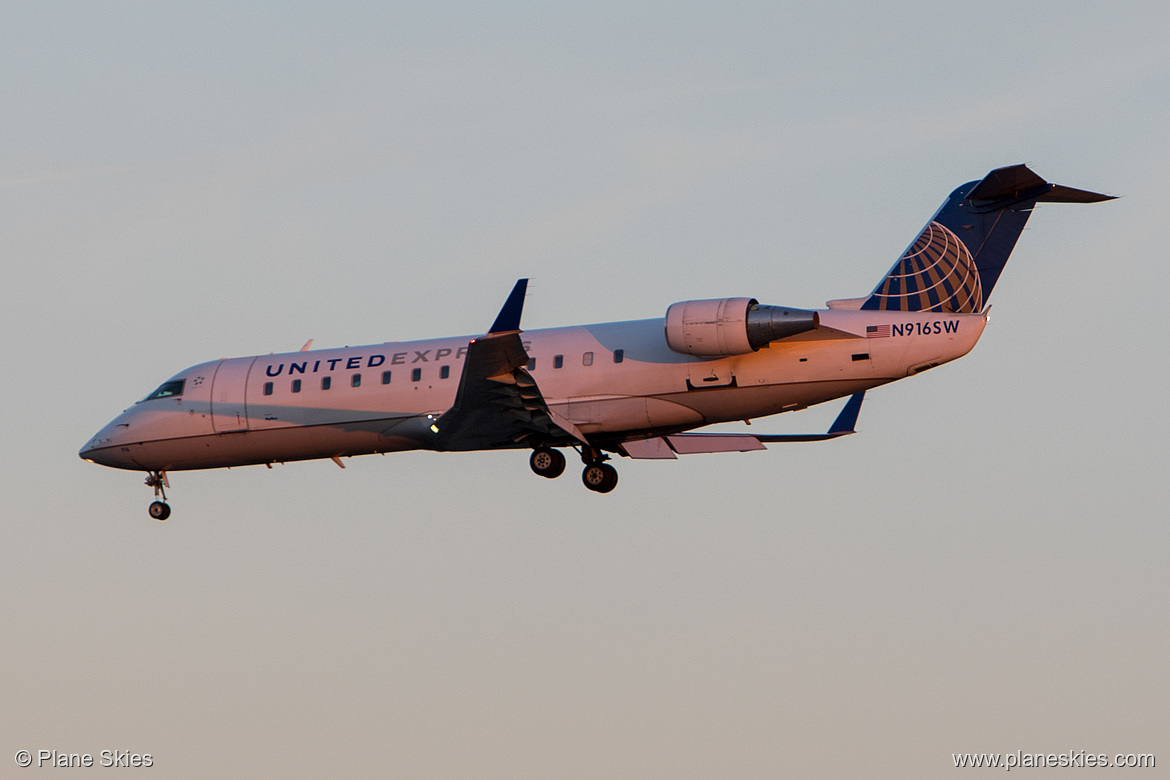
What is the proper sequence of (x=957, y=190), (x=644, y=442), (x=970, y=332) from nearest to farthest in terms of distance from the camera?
(x=970, y=332) → (x=957, y=190) → (x=644, y=442)

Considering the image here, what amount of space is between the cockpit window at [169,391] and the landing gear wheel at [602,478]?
26.8ft

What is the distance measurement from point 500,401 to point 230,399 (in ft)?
21.4

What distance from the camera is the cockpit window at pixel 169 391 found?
30.2 metres

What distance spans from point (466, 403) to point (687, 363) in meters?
3.69

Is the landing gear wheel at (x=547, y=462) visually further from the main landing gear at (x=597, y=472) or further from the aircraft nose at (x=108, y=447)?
the aircraft nose at (x=108, y=447)

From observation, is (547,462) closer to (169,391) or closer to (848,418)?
(848,418)

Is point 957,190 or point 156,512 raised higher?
point 957,190

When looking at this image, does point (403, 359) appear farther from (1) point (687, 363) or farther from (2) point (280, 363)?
(1) point (687, 363)

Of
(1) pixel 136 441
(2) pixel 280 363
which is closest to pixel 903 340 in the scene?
(2) pixel 280 363

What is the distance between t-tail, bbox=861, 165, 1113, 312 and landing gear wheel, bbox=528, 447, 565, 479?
585 cm

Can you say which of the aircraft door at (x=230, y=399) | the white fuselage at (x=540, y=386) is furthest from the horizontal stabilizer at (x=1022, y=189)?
the aircraft door at (x=230, y=399)

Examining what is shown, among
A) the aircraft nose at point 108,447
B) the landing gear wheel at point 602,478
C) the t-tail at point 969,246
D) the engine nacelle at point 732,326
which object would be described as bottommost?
the landing gear wheel at point 602,478

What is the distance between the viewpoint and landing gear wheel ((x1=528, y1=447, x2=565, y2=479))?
27312mm

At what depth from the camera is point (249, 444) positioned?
29188mm
